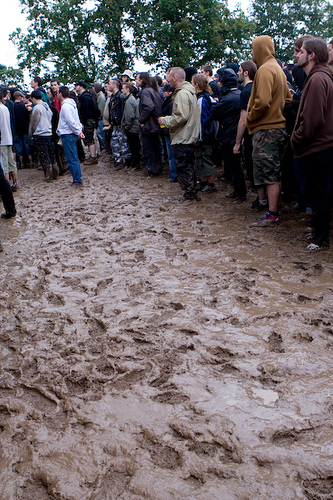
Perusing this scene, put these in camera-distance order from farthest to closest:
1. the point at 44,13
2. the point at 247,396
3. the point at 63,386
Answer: the point at 44,13
the point at 63,386
the point at 247,396

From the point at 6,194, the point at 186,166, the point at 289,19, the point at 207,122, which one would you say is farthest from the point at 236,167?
the point at 289,19

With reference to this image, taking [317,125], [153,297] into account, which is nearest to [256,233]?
[317,125]

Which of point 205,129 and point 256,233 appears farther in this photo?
point 205,129

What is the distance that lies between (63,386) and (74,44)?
32.6 meters

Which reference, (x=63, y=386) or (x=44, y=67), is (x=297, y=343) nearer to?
(x=63, y=386)

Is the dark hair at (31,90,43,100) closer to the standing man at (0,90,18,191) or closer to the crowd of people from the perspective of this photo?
the crowd of people

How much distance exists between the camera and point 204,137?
25.0 ft

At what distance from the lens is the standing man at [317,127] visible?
15.0 ft

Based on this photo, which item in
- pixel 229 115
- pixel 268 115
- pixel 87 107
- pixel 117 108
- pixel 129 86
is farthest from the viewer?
pixel 87 107

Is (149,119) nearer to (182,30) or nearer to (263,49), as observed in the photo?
(263,49)

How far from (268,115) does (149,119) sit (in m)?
4.42

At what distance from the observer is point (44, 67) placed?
105ft

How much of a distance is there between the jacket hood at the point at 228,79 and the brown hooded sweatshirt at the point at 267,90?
1272mm

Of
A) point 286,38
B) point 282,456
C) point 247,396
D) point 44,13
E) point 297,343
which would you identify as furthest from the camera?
point 286,38
